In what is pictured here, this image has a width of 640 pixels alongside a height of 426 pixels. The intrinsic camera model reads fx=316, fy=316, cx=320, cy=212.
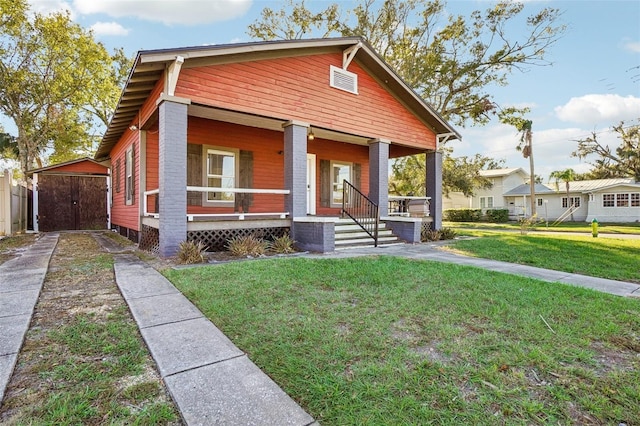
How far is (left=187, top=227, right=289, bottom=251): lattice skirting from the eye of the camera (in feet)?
22.0

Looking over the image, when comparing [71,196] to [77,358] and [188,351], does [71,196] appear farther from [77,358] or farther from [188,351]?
[188,351]

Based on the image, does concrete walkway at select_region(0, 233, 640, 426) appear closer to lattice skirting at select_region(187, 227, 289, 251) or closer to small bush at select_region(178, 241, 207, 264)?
small bush at select_region(178, 241, 207, 264)

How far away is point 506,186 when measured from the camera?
3047 centimetres

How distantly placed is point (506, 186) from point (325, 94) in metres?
28.3

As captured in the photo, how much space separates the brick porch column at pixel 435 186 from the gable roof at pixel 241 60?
959 mm

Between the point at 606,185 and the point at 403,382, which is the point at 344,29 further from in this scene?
the point at 606,185

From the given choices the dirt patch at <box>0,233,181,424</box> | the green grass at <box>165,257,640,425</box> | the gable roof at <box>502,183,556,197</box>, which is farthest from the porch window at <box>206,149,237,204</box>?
the gable roof at <box>502,183,556,197</box>

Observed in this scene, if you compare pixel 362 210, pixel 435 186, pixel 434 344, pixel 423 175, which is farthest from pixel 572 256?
pixel 423 175

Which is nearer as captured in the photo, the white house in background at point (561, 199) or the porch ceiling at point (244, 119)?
the porch ceiling at point (244, 119)

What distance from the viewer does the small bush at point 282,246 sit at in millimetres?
6926

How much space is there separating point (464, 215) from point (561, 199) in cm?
843

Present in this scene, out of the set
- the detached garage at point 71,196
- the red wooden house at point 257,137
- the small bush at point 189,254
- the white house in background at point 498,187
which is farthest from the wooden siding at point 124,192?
the white house in background at point 498,187

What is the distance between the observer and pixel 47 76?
17.4 meters

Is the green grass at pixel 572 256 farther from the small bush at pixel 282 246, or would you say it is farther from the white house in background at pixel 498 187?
the white house in background at pixel 498 187
